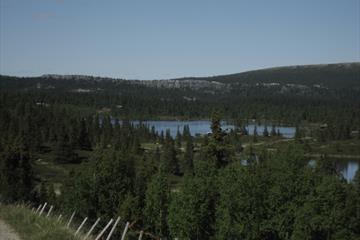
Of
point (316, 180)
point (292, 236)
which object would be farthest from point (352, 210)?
point (292, 236)

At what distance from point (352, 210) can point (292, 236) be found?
17358 millimetres

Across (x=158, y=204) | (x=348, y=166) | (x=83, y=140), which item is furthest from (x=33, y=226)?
(x=348, y=166)

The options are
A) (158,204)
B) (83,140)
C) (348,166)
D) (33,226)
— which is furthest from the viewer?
(348,166)

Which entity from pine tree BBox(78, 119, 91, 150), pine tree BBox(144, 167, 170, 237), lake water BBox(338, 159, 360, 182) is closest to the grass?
pine tree BBox(144, 167, 170, 237)

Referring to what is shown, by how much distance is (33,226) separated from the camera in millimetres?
20625

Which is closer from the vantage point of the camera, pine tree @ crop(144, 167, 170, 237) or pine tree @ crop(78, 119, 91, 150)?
pine tree @ crop(144, 167, 170, 237)

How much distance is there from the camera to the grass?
1866 cm

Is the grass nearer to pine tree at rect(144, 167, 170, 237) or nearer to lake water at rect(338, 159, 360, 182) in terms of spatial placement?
pine tree at rect(144, 167, 170, 237)

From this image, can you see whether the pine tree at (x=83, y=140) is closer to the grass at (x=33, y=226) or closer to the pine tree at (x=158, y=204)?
the pine tree at (x=158, y=204)

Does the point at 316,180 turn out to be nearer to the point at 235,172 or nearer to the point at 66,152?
the point at 235,172

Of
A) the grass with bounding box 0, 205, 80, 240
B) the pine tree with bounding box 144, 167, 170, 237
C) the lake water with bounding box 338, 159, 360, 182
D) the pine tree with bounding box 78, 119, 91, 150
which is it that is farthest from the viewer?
the pine tree with bounding box 78, 119, 91, 150

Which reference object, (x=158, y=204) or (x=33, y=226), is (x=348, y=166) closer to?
(x=158, y=204)

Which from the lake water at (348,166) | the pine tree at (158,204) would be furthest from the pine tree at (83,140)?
the pine tree at (158,204)

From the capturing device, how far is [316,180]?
49281mm
